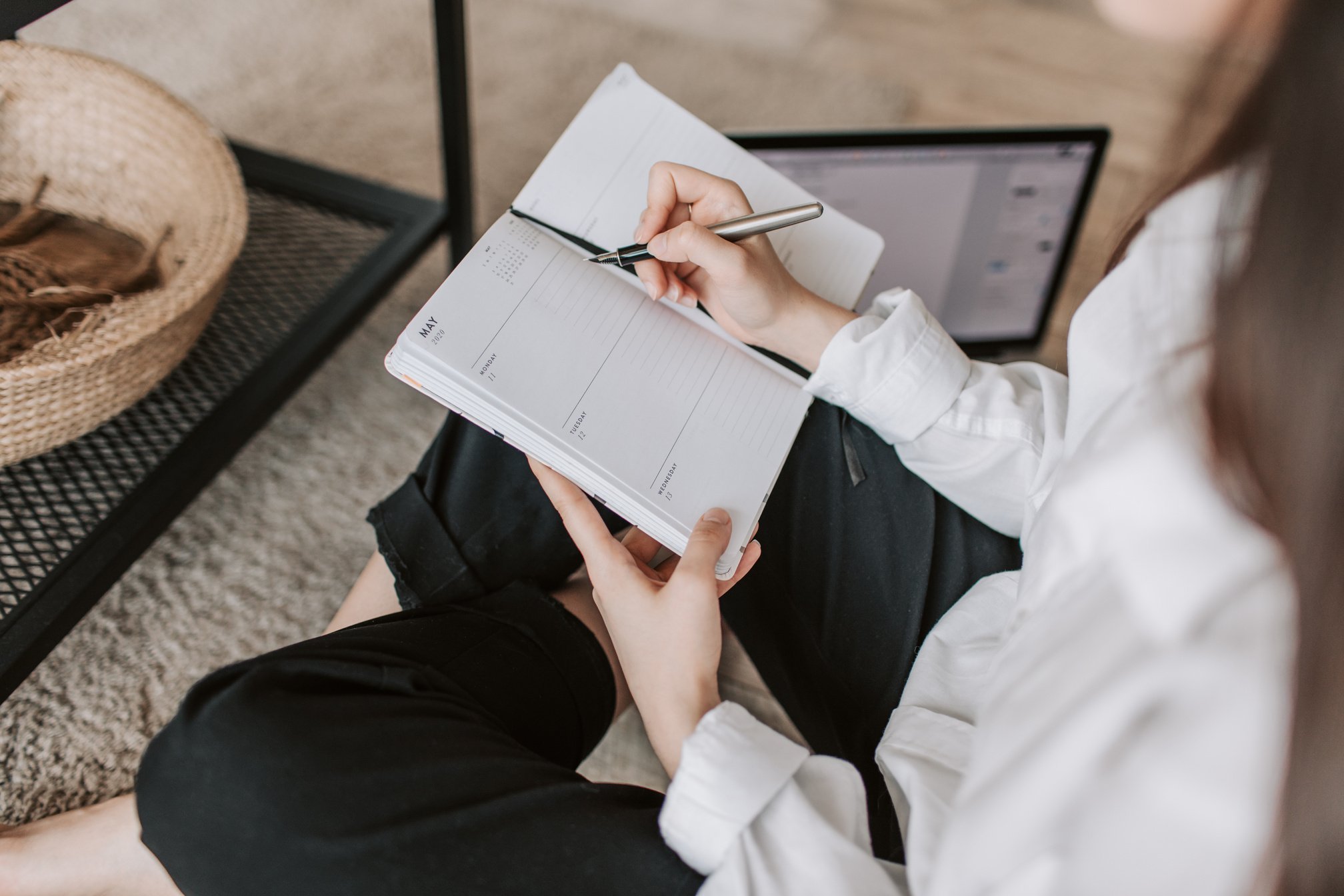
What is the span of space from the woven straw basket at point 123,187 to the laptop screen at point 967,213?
494mm

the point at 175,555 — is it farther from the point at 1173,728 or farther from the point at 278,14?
the point at 278,14

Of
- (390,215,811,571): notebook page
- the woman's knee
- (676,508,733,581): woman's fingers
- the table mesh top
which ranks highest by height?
(390,215,811,571): notebook page

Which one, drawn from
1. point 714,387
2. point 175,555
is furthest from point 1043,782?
point 175,555

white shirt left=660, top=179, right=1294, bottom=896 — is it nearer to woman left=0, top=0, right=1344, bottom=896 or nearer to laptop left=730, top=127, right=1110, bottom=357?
woman left=0, top=0, right=1344, bottom=896

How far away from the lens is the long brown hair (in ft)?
0.94

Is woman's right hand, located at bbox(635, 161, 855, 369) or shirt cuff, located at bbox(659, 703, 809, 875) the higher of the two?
woman's right hand, located at bbox(635, 161, 855, 369)

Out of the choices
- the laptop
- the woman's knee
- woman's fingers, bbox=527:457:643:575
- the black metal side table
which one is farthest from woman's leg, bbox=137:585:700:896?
the laptop

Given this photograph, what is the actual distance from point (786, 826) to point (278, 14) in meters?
1.48

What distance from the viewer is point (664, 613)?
0.49 m

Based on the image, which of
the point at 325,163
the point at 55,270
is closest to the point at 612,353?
the point at 55,270

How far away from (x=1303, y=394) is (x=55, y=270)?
32.5 inches

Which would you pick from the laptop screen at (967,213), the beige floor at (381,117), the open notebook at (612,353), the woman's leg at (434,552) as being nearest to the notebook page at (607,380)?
the open notebook at (612,353)

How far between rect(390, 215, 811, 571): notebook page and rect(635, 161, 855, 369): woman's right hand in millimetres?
23

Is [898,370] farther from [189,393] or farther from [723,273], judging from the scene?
[189,393]
